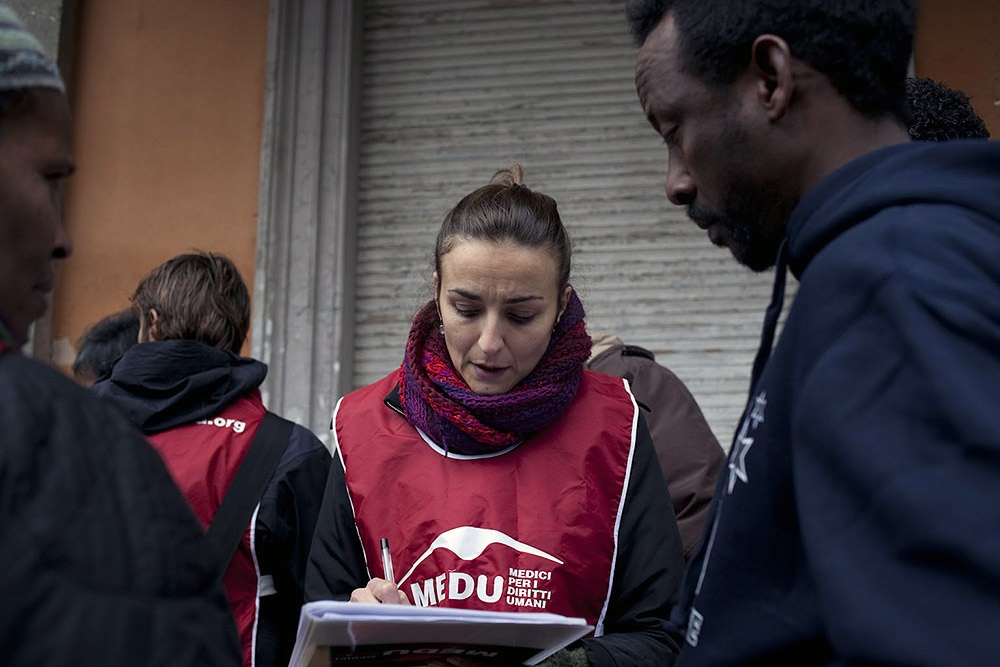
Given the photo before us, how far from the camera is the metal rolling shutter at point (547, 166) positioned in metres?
5.21

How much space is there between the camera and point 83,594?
0.93 metres

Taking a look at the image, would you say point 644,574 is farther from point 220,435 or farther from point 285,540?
point 220,435

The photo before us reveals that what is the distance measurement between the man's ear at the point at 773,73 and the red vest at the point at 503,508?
1.10 metres

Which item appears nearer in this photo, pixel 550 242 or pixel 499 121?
pixel 550 242

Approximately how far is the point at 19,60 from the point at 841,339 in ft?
2.91

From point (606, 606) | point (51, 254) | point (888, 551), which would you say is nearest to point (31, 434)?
point (51, 254)

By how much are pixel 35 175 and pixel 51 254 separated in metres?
0.09

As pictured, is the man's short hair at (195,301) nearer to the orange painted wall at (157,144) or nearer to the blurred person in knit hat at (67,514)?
the blurred person in knit hat at (67,514)

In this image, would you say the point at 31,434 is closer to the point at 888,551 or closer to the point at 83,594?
the point at 83,594

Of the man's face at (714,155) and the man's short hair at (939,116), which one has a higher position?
the man's short hair at (939,116)

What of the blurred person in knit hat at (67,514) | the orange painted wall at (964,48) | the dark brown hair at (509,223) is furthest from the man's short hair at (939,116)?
the orange painted wall at (964,48)

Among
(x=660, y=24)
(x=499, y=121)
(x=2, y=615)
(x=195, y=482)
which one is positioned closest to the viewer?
(x=2, y=615)

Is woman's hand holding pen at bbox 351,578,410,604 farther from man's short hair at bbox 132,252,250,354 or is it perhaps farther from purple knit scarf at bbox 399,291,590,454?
man's short hair at bbox 132,252,250,354

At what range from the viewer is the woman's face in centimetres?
235
